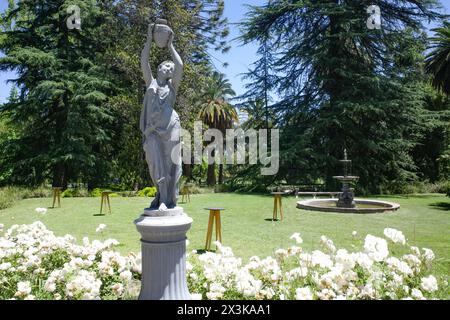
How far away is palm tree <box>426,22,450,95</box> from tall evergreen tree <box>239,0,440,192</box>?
257 inches

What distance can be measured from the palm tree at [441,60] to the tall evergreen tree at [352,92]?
6534 millimetres

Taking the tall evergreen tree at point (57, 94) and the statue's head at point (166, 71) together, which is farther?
the tall evergreen tree at point (57, 94)

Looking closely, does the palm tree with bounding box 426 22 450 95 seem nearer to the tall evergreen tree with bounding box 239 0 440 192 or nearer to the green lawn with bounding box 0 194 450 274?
the tall evergreen tree with bounding box 239 0 440 192

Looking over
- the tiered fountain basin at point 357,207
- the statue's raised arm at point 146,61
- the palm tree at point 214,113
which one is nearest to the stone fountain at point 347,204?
the tiered fountain basin at point 357,207

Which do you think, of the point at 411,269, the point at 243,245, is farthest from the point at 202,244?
the point at 411,269

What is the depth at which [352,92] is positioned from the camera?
69.9 feet

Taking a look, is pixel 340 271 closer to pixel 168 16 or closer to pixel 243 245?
pixel 243 245

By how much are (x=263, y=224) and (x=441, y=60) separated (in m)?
25.6

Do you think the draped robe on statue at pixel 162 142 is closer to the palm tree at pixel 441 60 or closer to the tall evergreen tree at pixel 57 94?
the tall evergreen tree at pixel 57 94

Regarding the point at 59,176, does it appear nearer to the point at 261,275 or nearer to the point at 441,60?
the point at 261,275

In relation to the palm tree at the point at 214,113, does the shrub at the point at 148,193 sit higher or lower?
lower

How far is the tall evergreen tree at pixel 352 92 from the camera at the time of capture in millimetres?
21375

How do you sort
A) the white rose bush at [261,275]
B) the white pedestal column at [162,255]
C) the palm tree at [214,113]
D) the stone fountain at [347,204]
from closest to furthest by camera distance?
the white rose bush at [261,275] → the white pedestal column at [162,255] → the stone fountain at [347,204] → the palm tree at [214,113]

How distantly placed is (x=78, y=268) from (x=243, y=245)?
12.6 ft
